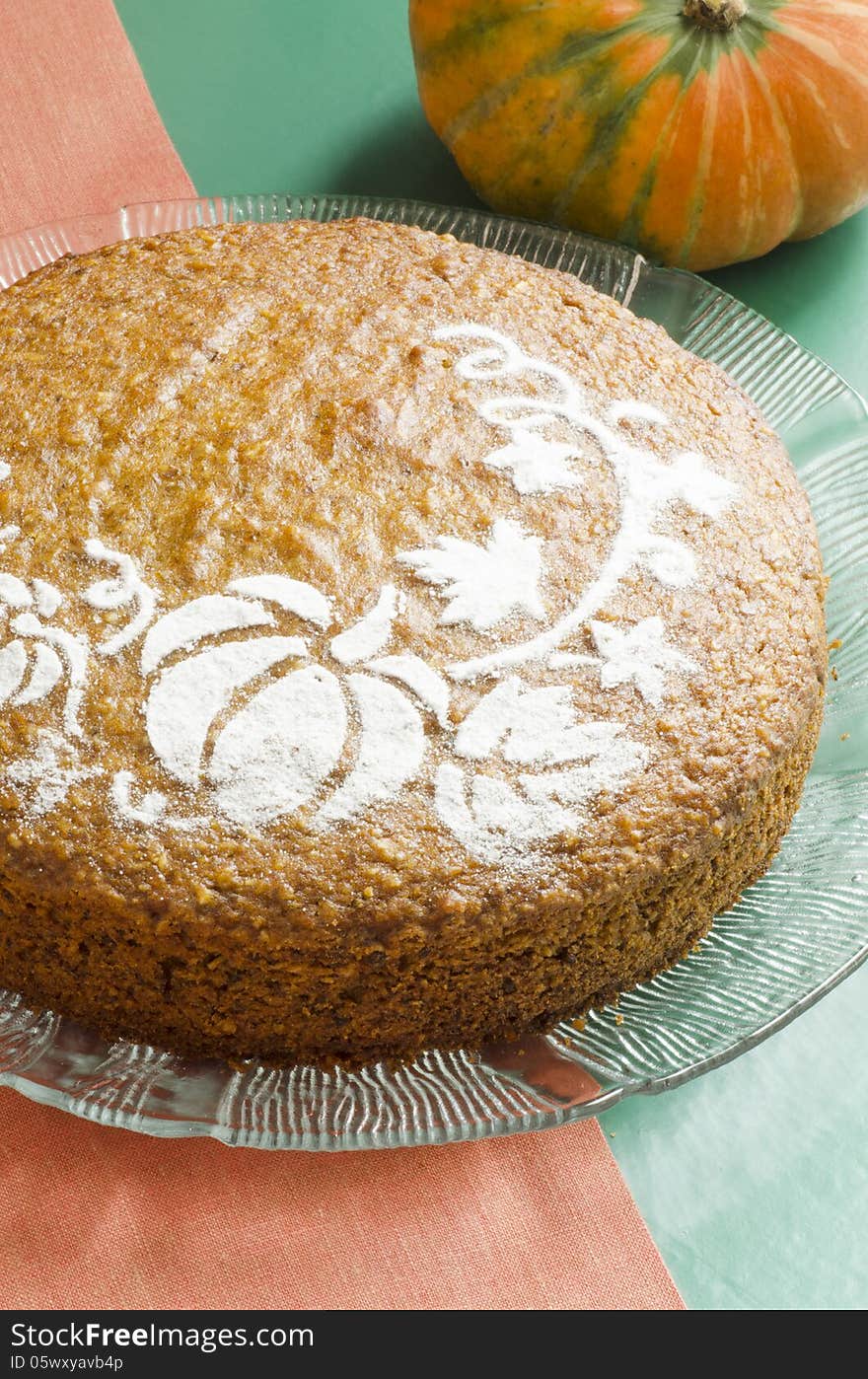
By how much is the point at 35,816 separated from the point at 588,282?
1.18 metres

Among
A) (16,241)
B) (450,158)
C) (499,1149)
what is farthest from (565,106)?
(499,1149)

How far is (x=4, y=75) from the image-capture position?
7.82ft

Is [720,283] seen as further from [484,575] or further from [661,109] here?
[484,575]

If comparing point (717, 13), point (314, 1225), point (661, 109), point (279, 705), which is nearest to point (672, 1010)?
point (314, 1225)

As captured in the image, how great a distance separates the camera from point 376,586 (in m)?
1.54

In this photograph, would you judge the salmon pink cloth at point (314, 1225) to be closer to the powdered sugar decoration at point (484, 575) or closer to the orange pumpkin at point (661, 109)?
the powdered sugar decoration at point (484, 575)

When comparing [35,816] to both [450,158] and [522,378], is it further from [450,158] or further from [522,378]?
[450,158]

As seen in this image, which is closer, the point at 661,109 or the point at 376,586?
the point at 376,586

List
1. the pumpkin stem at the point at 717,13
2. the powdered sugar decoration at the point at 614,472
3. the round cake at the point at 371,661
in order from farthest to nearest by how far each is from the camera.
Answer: the pumpkin stem at the point at 717,13
the powdered sugar decoration at the point at 614,472
the round cake at the point at 371,661

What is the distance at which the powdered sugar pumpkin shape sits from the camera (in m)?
1.45

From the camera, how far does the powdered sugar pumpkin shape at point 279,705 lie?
57.0 inches

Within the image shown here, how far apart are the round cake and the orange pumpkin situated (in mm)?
439

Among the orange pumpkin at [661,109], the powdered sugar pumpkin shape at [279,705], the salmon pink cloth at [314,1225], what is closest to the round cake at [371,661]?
the powdered sugar pumpkin shape at [279,705]

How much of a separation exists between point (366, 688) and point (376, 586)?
121 millimetres
